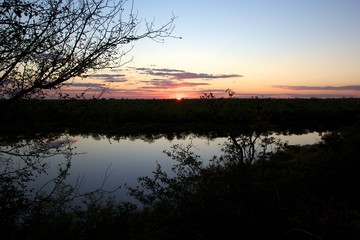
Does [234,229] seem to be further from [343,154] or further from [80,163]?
[80,163]

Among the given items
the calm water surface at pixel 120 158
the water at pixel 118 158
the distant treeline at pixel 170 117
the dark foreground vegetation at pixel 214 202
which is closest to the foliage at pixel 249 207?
the dark foreground vegetation at pixel 214 202

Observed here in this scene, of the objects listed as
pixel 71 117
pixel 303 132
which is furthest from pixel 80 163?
pixel 303 132

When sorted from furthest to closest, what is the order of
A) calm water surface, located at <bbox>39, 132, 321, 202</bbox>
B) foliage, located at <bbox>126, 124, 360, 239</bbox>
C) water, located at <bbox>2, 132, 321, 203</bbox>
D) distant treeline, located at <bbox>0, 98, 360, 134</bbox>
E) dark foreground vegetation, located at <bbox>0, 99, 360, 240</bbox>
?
calm water surface, located at <bbox>39, 132, 321, 202</bbox>
water, located at <bbox>2, 132, 321, 203</bbox>
foliage, located at <bbox>126, 124, 360, 239</bbox>
dark foreground vegetation, located at <bbox>0, 99, 360, 240</bbox>
distant treeline, located at <bbox>0, 98, 360, 134</bbox>

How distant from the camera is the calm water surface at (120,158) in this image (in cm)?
1576

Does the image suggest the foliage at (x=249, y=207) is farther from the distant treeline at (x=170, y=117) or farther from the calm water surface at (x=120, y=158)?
the calm water surface at (x=120, y=158)

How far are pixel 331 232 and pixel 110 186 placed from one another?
10.4 m

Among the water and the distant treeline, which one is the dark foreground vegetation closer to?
the distant treeline

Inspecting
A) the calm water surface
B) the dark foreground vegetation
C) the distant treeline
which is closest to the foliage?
the dark foreground vegetation

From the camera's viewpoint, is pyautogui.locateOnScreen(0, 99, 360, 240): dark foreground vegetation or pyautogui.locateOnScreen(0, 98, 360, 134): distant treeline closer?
pyautogui.locateOnScreen(0, 98, 360, 134): distant treeline

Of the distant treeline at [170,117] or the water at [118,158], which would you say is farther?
the water at [118,158]

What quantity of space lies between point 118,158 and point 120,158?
4.9 inches

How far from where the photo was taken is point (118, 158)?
2133 cm

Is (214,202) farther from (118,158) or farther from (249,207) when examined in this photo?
(118,158)

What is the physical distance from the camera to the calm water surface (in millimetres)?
15758
